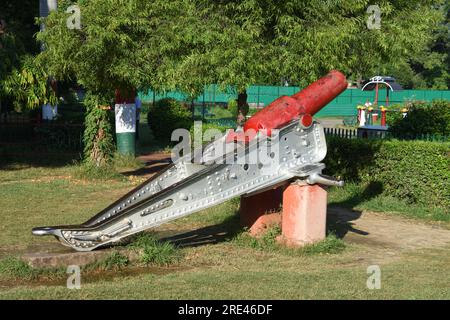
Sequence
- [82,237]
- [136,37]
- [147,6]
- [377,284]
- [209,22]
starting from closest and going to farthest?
[377,284] → [82,237] → [209,22] → [147,6] → [136,37]

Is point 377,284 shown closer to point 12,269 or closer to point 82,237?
point 82,237

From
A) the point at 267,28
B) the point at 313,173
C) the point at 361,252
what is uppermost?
the point at 267,28

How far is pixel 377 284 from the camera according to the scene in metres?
7.02

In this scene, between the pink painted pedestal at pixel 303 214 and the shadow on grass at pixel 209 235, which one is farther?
the shadow on grass at pixel 209 235

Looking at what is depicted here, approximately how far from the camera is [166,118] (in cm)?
2508

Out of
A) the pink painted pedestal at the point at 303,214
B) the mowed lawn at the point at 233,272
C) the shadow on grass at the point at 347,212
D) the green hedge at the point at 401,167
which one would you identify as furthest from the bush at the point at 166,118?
the pink painted pedestal at the point at 303,214

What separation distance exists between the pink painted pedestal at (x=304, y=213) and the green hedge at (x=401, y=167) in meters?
3.91

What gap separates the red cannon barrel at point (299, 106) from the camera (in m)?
8.38

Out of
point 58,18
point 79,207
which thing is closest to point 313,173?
point 79,207

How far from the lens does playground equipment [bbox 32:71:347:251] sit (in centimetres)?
770

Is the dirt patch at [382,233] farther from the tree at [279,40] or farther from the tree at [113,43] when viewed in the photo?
the tree at [113,43]

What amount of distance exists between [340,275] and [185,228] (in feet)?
10.8

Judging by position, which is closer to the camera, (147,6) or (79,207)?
(79,207)

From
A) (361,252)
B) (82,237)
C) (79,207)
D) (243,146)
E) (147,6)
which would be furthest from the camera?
(147,6)
